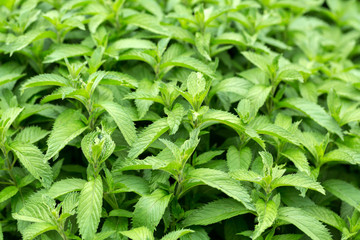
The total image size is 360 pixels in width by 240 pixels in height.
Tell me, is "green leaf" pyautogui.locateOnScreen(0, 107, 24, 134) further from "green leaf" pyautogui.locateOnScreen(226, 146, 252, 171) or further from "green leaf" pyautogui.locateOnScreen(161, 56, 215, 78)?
"green leaf" pyautogui.locateOnScreen(226, 146, 252, 171)

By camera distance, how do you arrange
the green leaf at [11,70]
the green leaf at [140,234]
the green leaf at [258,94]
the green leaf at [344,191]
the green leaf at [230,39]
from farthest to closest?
the green leaf at [230,39] → the green leaf at [11,70] → the green leaf at [258,94] → the green leaf at [344,191] → the green leaf at [140,234]

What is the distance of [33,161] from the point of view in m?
2.05

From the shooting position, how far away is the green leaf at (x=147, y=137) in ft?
6.46

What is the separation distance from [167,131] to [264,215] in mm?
774

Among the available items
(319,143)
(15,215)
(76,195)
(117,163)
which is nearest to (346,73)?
(319,143)

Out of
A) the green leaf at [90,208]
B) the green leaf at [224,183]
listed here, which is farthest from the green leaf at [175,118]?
the green leaf at [90,208]

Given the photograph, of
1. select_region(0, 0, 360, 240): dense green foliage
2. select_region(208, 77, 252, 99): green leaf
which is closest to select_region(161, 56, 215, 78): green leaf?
select_region(0, 0, 360, 240): dense green foliage

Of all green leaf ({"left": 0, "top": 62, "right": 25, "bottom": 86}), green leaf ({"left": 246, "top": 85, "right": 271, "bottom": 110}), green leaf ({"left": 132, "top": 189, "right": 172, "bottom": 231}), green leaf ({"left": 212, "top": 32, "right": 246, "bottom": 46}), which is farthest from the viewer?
green leaf ({"left": 212, "top": 32, "right": 246, "bottom": 46})

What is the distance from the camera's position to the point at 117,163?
2041 millimetres

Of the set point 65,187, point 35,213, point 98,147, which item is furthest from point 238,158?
point 35,213

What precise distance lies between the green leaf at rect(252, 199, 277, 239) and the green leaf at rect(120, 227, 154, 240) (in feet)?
1.61

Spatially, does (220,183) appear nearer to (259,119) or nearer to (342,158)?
(259,119)

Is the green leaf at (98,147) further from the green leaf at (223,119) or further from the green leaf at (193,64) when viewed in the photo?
the green leaf at (193,64)

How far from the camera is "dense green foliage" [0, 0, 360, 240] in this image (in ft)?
6.37
